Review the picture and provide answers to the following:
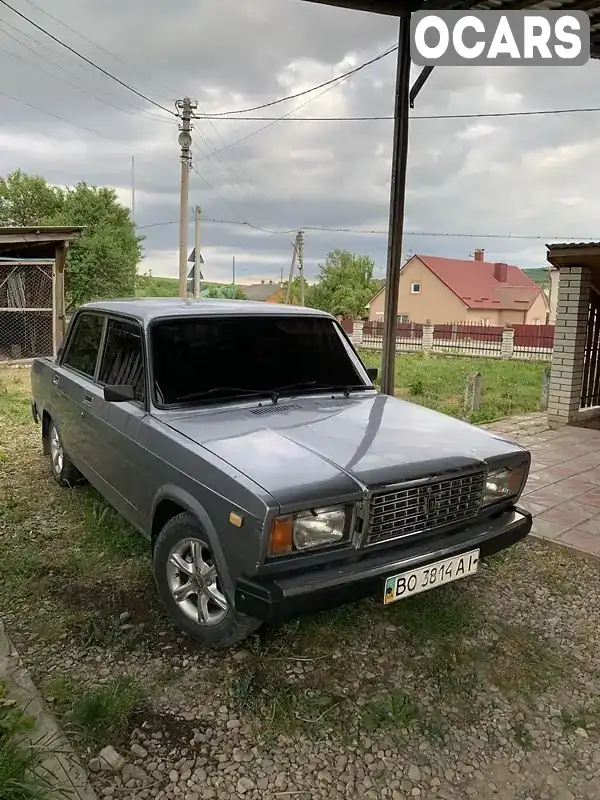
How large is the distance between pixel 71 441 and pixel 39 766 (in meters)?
2.85

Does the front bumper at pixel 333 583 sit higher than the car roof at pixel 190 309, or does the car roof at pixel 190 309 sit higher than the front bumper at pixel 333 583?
the car roof at pixel 190 309

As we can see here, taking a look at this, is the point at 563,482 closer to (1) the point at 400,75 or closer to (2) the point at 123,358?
(2) the point at 123,358

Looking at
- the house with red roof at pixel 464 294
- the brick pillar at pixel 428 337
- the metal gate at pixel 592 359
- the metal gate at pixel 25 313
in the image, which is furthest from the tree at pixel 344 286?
the metal gate at pixel 592 359

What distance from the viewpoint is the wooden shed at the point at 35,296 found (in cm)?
1340

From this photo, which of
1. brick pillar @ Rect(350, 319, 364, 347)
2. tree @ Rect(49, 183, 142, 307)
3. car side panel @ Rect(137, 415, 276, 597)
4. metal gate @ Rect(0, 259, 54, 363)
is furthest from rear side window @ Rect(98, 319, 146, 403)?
brick pillar @ Rect(350, 319, 364, 347)

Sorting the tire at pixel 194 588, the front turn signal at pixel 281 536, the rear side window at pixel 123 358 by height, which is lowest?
the tire at pixel 194 588

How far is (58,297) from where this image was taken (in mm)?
13633

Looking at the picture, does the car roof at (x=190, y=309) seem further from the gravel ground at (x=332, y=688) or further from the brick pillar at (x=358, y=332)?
the brick pillar at (x=358, y=332)

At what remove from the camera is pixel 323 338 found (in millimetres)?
3951

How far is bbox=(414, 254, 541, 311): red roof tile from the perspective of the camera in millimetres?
46688

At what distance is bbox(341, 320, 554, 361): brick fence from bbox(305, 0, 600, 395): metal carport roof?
16.4 meters

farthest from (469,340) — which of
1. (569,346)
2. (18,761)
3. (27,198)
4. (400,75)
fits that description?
(18,761)

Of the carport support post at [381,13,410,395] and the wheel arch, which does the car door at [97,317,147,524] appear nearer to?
the wheel arch

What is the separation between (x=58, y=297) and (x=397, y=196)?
9859 mm
